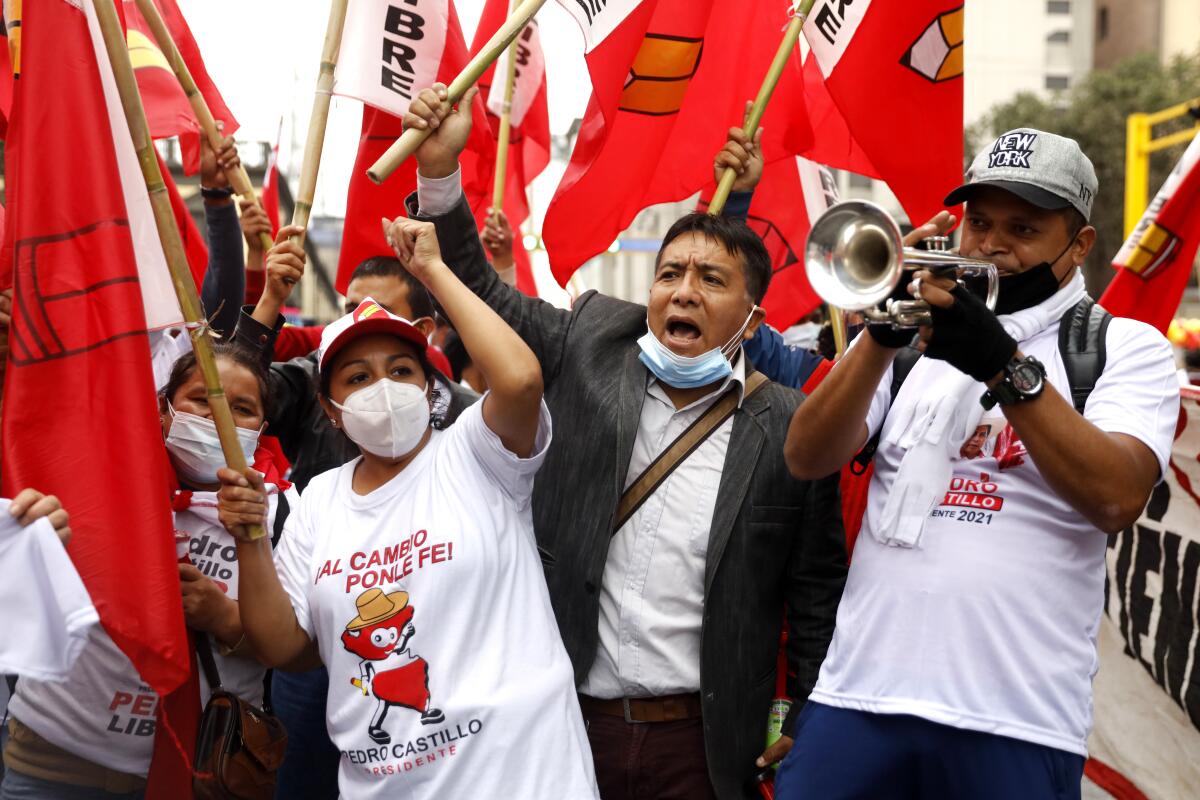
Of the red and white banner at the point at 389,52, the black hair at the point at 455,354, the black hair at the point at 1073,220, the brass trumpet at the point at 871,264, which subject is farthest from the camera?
the black hair at the point at 455,354

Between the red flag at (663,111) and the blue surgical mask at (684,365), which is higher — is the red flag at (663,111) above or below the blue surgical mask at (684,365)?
above

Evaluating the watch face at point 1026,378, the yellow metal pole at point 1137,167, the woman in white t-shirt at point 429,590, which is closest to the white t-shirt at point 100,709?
the woman in white t-shirt at point 429,590

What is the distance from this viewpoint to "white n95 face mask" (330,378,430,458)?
324cm

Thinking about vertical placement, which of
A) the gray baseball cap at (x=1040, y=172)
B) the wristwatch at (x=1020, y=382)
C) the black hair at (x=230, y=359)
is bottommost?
the black hair at (x=230, y=359)

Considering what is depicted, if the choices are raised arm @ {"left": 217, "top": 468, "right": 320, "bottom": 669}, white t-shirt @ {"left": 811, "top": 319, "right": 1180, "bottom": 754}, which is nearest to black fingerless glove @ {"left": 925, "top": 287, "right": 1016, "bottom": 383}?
white t-shirt @ {"left": 811, "top": 319, "right": 1180, "bottom": 754}

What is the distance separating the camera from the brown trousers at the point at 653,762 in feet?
11.1

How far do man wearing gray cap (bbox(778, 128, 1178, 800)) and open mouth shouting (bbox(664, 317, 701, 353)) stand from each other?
55 centimetres

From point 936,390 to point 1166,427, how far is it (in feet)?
1.63

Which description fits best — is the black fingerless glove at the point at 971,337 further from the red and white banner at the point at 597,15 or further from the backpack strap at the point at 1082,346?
the red and white banner at the point at 597,15

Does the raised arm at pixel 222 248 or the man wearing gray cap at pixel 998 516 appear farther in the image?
the raised arm at pixel 222 248

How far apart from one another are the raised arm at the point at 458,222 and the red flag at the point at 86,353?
0.78m

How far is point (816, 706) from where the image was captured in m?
3.13

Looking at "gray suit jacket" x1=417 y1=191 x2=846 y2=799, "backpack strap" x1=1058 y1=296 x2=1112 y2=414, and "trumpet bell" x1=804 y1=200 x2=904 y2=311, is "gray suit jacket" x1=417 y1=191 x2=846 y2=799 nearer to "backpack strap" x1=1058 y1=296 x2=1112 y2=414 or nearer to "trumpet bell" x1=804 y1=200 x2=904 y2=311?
"backpack strap" x1=1058 y1=296 x2=1112 y2=414

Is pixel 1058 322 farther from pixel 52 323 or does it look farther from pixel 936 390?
pixel 52 323
